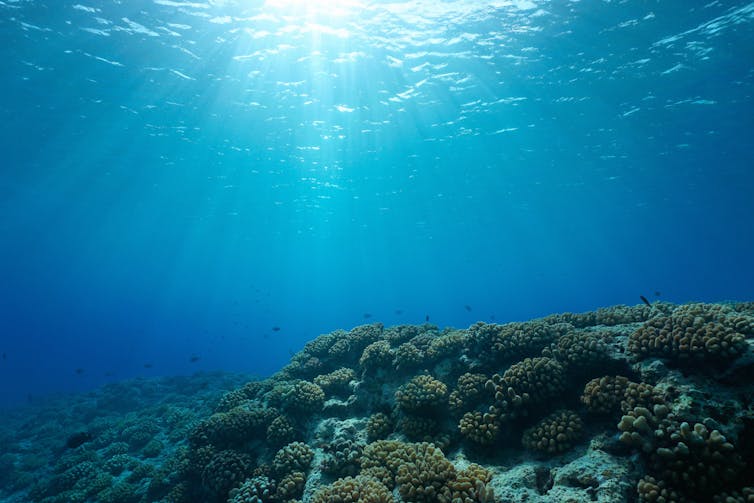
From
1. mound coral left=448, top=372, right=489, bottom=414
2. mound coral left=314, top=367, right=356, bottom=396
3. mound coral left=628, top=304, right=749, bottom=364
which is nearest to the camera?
mound coral left=628, top=304, right=749, bottom=364

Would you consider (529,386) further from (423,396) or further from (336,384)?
(336,384)

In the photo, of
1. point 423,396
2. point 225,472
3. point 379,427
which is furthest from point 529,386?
point 225,472

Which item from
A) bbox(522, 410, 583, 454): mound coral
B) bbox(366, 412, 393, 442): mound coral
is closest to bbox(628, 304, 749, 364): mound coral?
bbox(522, 410, 583, 454): mound coral

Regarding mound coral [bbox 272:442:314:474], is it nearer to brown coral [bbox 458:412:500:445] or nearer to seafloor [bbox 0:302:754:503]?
seafloor [bbox 0:302:754:503]

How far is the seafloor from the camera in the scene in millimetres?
4922

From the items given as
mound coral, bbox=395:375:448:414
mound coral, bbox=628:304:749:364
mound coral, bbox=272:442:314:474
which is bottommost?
mound coral, bbox=272:442:314:474

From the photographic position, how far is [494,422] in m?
6.81

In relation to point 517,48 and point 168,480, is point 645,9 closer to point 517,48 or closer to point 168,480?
point 517,48

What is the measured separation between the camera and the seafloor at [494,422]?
492cm

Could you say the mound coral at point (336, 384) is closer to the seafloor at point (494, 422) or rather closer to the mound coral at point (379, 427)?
the seafloor at point (494, 422)

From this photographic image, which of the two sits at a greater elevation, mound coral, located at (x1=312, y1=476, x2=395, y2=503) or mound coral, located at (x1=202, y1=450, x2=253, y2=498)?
mound coral, located at (x1=312, y1=476, x2=395, y2=503)

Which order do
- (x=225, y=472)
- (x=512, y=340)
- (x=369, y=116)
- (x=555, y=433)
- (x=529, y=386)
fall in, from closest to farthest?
(x=555, y=433)
(x=529, y=386)
(x=512, y=340)
(x=225, y=472)
(x=369, y=116)

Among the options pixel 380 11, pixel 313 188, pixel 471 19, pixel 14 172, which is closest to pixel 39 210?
pixel 14 172

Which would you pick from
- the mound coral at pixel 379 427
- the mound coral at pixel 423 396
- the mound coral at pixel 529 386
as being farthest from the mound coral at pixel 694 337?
the mound coral at pixel 379 427
